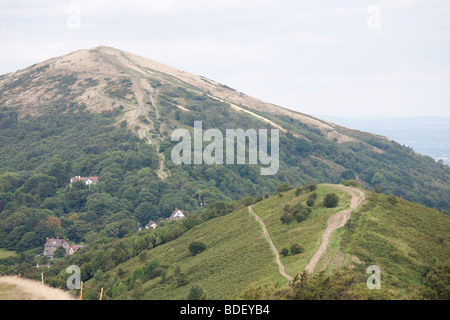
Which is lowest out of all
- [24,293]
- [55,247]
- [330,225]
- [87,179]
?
[55,247]

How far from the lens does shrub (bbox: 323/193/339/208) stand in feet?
189

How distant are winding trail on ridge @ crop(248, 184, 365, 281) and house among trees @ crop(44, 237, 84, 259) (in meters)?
53.4

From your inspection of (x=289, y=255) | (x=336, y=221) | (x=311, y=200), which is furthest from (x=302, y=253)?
(x=311, y=200)

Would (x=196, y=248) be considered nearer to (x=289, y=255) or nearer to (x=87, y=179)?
(x=289, y=255)

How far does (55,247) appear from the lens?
104m

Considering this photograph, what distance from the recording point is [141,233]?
8844 centimetres

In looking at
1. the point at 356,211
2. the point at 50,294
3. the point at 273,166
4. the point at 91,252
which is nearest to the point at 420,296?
the point at 356,211

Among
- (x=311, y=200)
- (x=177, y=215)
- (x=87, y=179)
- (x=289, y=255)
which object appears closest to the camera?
(x=289, y=255)

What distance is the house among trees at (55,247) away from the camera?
10212 centimetres

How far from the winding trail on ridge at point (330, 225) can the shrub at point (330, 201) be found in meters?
2.00

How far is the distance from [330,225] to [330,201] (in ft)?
22.6

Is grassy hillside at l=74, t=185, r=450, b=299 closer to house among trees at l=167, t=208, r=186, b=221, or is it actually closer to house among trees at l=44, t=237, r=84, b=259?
house among trees at l=44, t=237, r=84, b=259

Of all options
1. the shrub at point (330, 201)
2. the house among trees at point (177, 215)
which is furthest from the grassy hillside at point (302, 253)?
the house among trees at point (177, 215)
